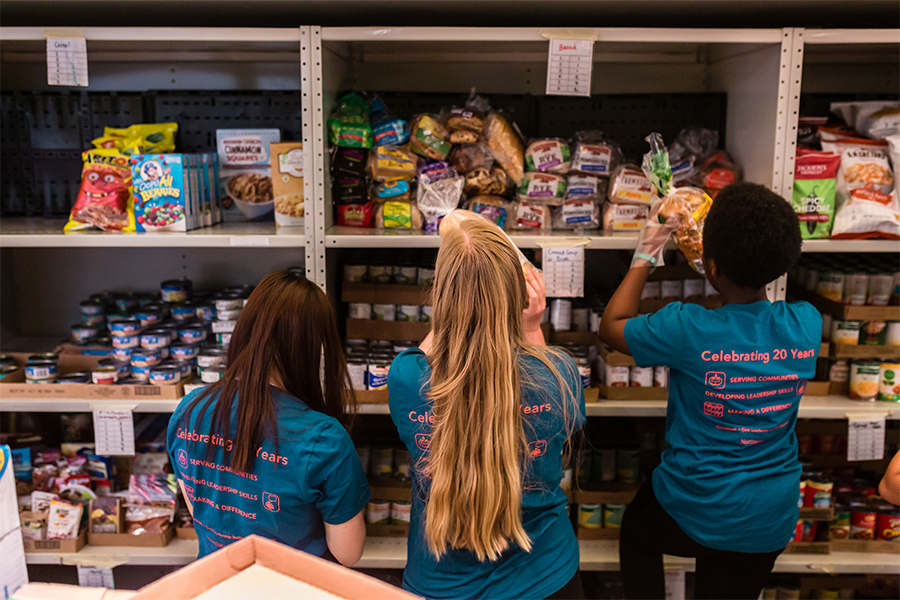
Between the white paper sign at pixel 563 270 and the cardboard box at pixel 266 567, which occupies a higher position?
the white paper sign at pixel 563 270

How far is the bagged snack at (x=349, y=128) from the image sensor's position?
2.04 metres

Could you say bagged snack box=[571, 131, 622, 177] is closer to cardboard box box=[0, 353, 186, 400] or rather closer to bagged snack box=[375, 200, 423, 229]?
bagged snack box=[375, 200, 423, 229]

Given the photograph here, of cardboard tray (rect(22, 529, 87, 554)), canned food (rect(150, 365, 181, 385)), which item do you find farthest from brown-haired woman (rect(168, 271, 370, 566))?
cardboard tray (rect(22, 529, 87, 554))

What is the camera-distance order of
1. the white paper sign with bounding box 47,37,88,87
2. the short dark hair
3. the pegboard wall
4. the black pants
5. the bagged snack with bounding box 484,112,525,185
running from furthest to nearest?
the pegboard wall, the bagged snack with bounding box 484,112,525,185, the white paper sign with bounding box 47,37,88,87, the black pants, the short dark hair

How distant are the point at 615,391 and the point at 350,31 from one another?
4.29ft

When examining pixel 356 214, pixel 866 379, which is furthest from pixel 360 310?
pixel 866 379

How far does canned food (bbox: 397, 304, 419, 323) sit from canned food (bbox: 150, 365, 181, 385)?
0.72 metres

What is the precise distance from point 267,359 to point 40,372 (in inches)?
42.7

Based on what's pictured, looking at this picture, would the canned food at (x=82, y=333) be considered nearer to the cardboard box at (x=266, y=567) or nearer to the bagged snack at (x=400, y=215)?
the bagged snack at (x=400, y=215)

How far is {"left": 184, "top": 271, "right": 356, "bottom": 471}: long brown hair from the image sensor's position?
1.38m

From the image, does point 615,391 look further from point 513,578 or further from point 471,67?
point 471,67

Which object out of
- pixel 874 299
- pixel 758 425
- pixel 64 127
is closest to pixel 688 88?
pixel 874 299

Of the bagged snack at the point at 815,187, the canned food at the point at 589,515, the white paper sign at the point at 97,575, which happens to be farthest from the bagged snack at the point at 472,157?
the white paper sign at the point at 97,575

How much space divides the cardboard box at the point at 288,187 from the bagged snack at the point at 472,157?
0.49m
